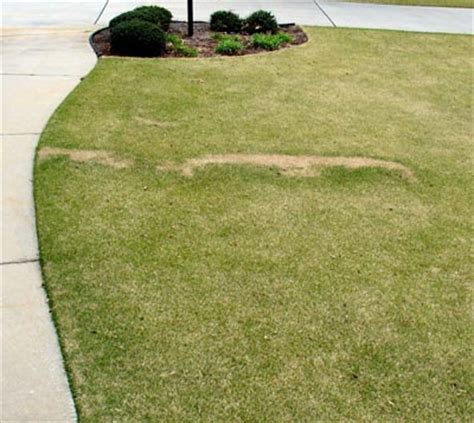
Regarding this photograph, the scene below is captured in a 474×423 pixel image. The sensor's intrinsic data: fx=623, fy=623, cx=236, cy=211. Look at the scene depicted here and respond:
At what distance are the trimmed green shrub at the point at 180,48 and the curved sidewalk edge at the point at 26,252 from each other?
1.28m

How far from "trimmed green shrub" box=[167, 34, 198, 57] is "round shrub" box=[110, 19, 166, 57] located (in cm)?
25

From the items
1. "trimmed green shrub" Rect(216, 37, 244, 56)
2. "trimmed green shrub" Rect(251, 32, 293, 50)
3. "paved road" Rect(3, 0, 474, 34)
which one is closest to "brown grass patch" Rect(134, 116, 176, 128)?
"trimmed green shrub" Rect(216, 37, 244, 56)

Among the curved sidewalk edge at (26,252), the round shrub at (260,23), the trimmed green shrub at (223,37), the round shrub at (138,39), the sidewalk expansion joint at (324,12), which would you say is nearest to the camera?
the curved sidewalk edge at (26,252)

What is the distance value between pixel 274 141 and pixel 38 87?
324 centimetres

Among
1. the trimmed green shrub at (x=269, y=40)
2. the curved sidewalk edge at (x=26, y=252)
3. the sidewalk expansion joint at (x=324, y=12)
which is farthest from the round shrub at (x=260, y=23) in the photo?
the curved sidewalk edge at (x=26, y=252)

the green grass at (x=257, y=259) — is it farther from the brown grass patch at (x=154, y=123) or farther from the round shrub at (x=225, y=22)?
the round shrub at (x=225, y=22)

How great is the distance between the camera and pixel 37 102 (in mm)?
7336

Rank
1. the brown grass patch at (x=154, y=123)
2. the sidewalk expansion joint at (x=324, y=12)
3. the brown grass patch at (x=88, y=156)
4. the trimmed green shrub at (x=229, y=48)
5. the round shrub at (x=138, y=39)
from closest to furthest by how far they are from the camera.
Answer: the brown grass patch at (x=88, y=156) < the brown grass patch at (x=154, y=123) < the round shrub at (x=138, y=39) < the trimmed green shrub at (x=229, y=48) < the sidewalk expansion joint at (x=324, y=12)

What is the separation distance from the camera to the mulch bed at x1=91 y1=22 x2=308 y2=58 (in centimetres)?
966

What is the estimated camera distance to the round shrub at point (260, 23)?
10734 millimetres

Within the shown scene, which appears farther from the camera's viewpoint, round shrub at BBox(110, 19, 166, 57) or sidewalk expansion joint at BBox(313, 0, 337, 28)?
sidewalk expansion joint at BBox(313, 0, 337, 28)

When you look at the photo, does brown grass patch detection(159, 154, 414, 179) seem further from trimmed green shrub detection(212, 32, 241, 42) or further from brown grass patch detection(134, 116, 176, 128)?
trimmed green shrub detection(212, 32, 241, 42)

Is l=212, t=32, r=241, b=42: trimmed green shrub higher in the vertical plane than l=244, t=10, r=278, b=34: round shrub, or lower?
lower

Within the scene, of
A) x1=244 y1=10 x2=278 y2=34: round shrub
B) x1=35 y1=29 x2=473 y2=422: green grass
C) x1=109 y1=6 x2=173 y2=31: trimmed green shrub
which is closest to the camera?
x1=35 y1=29 x2=473 y2=422: green grass
